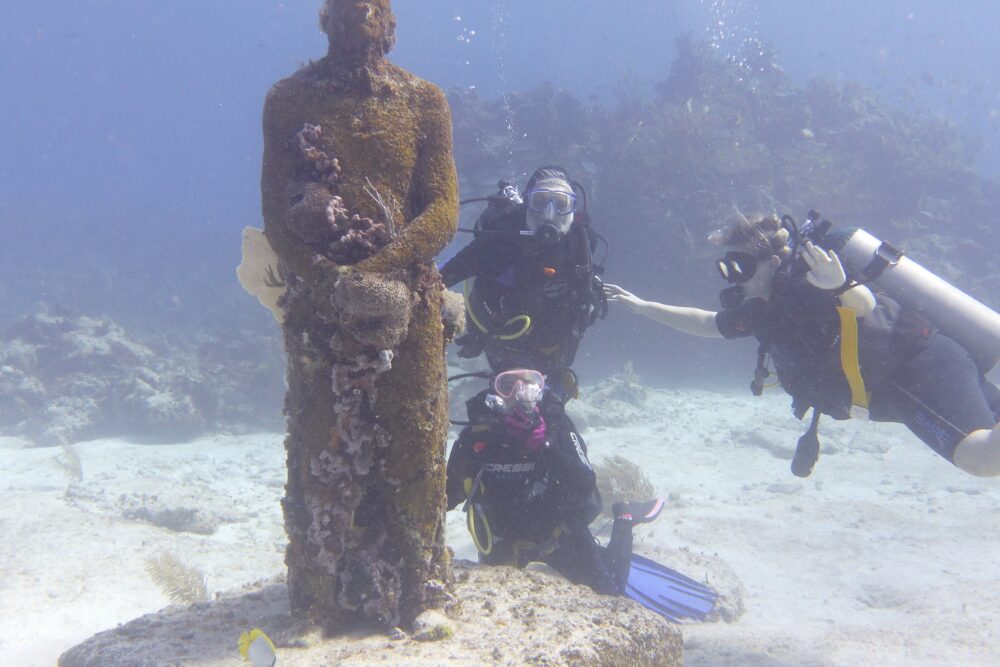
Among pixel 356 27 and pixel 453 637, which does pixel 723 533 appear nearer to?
pixel 453 637

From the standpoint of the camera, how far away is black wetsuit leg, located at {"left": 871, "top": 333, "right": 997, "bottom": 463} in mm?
3693

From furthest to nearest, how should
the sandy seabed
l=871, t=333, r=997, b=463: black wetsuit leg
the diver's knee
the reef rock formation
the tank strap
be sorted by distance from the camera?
1. the sandy seabed
2. the tank strap
3. l=871, t=333, r=997, b=463: black wetsuit leg
4. the diver's knee
5. the reef rock formation

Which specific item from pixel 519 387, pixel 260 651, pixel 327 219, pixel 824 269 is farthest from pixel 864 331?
pixel 260 651

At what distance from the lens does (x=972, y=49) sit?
3804 inches

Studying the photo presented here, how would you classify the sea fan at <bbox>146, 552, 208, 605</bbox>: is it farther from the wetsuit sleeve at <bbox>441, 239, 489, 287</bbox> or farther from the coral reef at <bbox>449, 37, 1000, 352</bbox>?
the coral reef at <bbox>449, 37, 1000, 352</bbox>

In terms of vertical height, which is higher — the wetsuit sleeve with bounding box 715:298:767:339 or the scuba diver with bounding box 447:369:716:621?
the wetsuit sleeve with bounding box 715:298:767:339

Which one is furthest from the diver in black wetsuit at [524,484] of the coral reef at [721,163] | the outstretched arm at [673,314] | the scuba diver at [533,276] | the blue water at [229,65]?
the blue water at [229,65]

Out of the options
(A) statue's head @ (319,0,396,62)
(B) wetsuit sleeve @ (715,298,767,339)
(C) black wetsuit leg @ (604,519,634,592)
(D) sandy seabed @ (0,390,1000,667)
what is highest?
(A) statue's head @ (319,0,396,62)

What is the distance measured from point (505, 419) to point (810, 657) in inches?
109

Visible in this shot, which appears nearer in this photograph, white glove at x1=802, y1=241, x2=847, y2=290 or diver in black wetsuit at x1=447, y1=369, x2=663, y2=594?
white glove at x1=802, y1=241, x2=847, y2=290

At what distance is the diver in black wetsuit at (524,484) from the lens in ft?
13.3

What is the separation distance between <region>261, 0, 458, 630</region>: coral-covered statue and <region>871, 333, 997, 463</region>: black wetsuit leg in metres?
3.58

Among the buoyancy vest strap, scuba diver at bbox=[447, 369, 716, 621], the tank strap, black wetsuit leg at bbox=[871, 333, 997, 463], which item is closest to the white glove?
the buoyancy vest strap

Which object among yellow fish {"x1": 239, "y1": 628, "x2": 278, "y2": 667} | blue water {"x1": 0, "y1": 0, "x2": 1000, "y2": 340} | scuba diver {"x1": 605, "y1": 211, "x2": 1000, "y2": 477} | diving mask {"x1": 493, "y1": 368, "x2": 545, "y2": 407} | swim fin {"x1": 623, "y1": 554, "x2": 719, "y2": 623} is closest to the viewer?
yellow fish {"x1": 239, "y1": 628, "x2": 278, "y2": 667}
